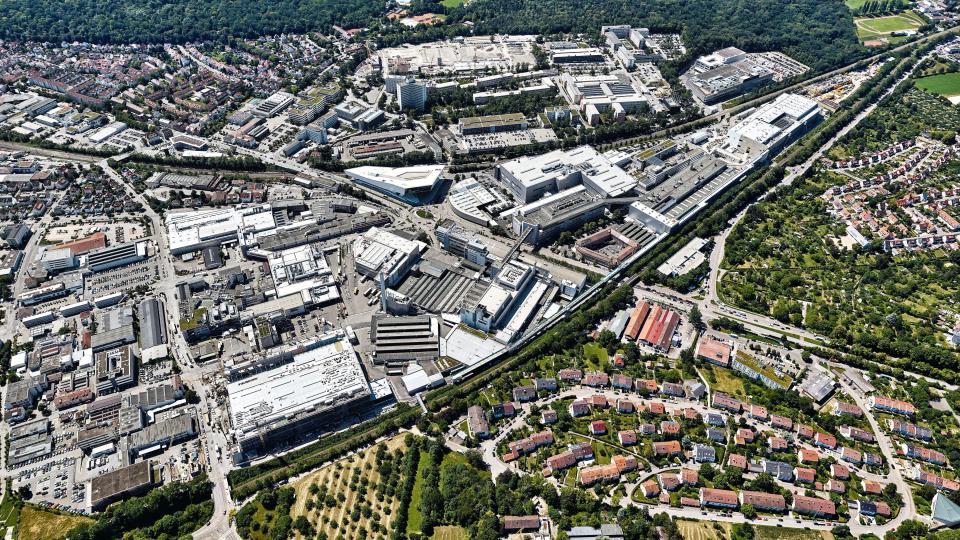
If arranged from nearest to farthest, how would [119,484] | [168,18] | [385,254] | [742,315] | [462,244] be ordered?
[119,484], [742,315], [385,254], [462,244], [168,18]

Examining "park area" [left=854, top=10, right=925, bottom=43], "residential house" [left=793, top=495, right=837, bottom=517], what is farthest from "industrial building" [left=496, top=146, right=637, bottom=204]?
"park area" [left=854, top=10, right=925, bottom=43]

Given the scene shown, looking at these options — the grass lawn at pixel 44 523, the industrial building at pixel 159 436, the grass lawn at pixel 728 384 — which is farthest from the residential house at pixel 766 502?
the grass lawn at pixel 44 523

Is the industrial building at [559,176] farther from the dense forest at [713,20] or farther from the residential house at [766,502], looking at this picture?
the dense forest at [713,20]

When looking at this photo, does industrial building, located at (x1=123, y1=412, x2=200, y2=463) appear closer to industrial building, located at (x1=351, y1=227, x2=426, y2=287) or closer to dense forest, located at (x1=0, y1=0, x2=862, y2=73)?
industrial building, located at (x1=351, y1=227, x2=426, y2=287)

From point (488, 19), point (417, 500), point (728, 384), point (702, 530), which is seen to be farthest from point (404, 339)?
point (488, 19)

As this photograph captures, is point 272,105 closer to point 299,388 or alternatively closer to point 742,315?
point 299,388

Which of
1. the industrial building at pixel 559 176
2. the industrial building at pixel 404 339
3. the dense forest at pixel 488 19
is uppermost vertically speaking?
the dense forest at pixel 488 19

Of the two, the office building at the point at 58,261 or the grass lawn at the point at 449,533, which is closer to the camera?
the grass lawn at the point at 449,533
